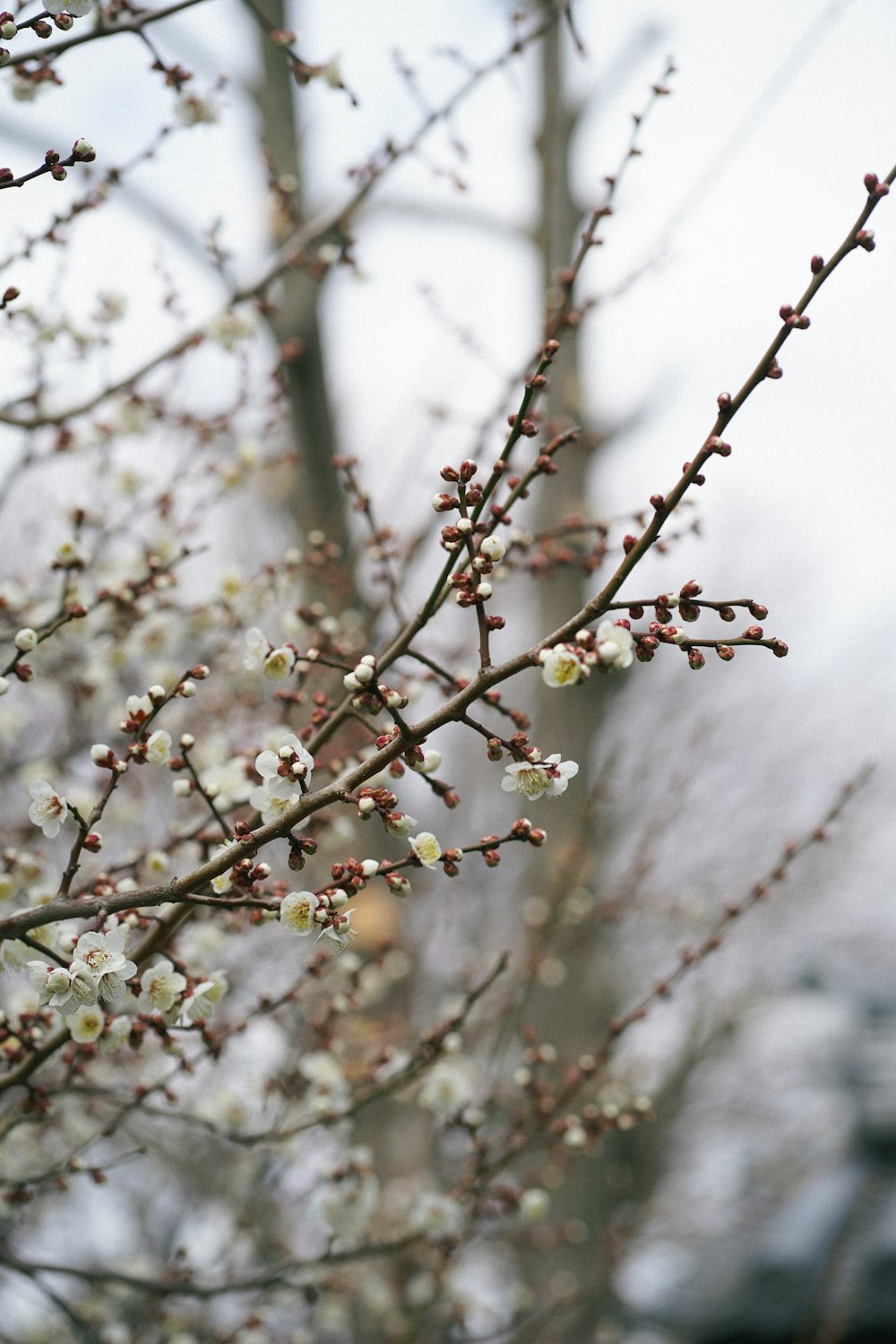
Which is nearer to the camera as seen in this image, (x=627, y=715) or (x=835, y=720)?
(x=627, y=715)

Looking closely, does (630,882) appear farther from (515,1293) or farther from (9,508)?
(9,508)

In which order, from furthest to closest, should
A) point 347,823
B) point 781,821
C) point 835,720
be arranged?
point 835,720
point 781,821
point 347,823

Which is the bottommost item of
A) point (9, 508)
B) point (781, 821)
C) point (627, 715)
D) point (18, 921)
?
point (18, 921)

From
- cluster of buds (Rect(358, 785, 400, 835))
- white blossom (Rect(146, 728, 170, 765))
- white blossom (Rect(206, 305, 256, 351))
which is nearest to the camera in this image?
cluster of buds (Rect(358, 785, 400, 835))

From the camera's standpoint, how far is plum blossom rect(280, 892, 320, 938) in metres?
1.53

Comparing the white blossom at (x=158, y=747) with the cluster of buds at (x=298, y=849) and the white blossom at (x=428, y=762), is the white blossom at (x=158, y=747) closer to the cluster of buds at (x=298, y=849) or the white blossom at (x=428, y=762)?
the cluster of buds at (x=298, y=849)

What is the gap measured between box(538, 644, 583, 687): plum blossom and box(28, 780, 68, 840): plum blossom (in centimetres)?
83

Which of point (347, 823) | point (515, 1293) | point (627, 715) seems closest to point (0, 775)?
point (347, 823)

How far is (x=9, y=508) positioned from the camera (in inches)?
375

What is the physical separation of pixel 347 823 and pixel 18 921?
118cm

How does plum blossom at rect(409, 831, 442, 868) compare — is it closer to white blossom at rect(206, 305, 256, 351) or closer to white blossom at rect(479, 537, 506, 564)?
white blossom at rect(479, 537, 506, 564)

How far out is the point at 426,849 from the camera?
5.26ft

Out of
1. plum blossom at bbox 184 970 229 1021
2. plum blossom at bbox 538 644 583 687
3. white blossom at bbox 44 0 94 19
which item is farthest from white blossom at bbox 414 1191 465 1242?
white blossom at bbox 44 0 94 19

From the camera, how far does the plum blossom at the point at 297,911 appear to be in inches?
60.2
